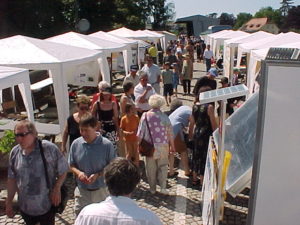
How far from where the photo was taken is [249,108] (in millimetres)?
4246

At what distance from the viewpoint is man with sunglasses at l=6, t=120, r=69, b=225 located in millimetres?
3295

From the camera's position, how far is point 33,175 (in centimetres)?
335

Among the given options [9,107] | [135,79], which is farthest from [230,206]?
[9,107]

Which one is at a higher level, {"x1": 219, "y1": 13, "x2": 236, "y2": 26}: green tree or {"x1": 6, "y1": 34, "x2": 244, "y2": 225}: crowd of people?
{"x1": 219, "y1": 13, "x2": 236, "y2": 26}: green tree

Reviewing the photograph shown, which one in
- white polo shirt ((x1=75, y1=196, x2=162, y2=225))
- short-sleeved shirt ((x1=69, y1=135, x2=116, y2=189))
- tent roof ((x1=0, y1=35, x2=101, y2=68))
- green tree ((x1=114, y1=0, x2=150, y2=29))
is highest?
green tree ((x1=114, y1=0, x2=150, y2=29))

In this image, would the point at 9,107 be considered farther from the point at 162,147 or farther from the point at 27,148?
the point at 27,148

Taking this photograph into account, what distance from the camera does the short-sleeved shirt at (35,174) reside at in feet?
10.9

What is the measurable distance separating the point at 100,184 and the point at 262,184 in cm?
162

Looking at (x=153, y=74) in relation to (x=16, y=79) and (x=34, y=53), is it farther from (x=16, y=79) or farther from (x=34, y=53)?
(x=16, y=79)

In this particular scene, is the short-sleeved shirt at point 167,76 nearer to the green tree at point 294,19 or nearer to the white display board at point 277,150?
the white display board at point 277,150

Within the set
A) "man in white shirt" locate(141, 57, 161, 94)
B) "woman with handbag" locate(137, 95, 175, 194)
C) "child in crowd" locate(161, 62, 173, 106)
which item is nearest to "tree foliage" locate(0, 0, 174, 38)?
"child in crowd" locate(161, 62, 173, 106)

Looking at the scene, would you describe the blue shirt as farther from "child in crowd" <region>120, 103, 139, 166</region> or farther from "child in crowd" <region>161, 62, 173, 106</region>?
"child in crowd" <region>161, 62, 173, 106</region>

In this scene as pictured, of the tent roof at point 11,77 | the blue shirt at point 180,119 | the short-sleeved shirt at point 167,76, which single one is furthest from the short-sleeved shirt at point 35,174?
the short-sleeved shirt at point 167,76

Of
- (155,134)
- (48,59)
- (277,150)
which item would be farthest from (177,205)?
(48,59)
